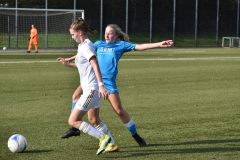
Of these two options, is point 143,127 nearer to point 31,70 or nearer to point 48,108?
point 48,108

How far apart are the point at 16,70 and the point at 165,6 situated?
115 ft

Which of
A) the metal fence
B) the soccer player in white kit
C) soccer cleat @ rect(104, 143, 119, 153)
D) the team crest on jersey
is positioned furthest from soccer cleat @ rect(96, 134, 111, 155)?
the metal fence

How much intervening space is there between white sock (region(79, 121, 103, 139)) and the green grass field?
30 centimetres

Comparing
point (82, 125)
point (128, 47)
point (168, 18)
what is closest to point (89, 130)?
point (82, 125)

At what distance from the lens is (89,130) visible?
8312mm

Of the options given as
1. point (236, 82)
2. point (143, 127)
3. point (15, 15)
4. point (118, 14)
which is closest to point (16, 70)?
point (236, 82)

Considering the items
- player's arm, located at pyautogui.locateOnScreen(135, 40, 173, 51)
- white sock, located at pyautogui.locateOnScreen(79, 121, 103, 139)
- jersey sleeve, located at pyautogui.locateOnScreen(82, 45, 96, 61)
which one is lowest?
white sock, located at pyautogui.locateOnScreen(79, 121, 103, 139)

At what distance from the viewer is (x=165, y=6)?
191ft

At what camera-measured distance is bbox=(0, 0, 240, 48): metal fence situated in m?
53.7

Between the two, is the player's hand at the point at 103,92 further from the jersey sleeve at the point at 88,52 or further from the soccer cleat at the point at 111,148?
the soccer cleat at the point at 111,148

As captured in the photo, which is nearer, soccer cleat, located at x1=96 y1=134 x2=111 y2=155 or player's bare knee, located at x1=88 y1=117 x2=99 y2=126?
soccer cleat, located at x1=96 y1=134 x2=111 y2=155

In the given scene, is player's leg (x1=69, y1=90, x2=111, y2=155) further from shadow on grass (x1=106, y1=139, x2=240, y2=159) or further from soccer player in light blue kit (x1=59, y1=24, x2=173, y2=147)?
soccer player in light blue kit (x1=59, y1=24, x2=173, y2=147)

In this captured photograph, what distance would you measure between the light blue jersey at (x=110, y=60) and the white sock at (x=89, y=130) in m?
0.73

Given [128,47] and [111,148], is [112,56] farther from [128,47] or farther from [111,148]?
[111,148]
